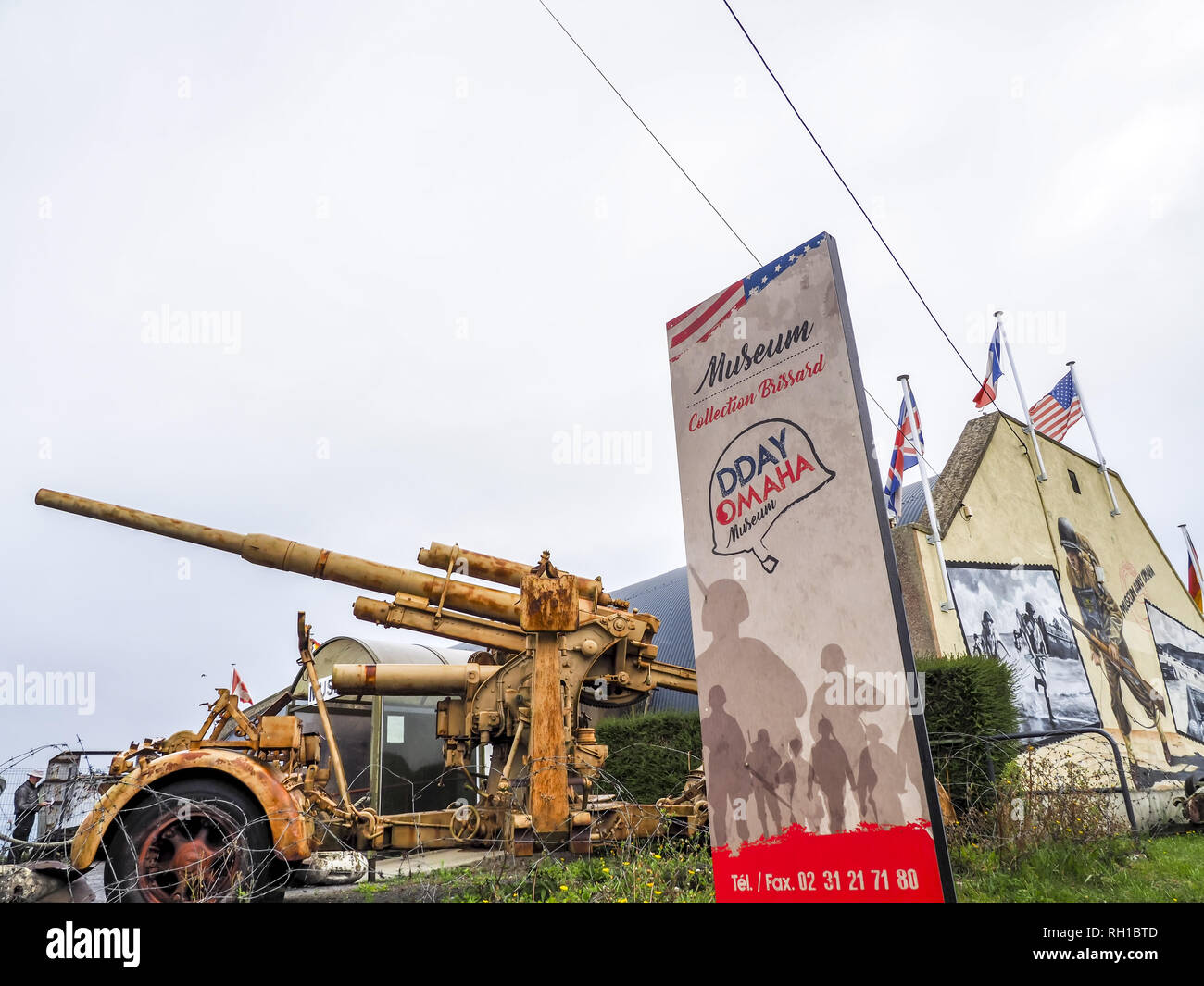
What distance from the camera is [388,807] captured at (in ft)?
39.8

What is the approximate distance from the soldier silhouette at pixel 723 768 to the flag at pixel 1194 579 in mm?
23367

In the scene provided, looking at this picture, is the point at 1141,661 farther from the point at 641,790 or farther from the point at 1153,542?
the point at 641,790

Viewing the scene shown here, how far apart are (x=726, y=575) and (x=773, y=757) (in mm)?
905

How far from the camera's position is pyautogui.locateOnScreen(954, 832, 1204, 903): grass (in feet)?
Answer: 17.6

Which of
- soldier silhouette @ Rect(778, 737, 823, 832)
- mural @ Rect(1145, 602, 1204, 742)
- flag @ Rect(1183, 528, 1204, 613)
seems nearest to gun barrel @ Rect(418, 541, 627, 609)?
soldier silhouette @ Rect(778, 737, 823, 832)

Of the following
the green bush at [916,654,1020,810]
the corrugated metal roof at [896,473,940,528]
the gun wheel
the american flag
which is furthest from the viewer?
the corrugated metal roof at [896,473,940,528]

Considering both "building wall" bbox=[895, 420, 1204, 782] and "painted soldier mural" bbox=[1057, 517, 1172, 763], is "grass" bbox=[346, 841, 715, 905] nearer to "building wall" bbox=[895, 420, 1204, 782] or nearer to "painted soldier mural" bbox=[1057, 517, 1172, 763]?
A: "building wall" bbox=[895, 420, 1204, 782]

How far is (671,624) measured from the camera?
19.4 metres

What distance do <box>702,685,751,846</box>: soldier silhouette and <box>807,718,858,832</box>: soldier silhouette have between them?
384mm

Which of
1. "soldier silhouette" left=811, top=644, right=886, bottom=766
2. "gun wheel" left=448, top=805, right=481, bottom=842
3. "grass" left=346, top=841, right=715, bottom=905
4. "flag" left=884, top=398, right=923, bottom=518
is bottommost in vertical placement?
"grass" left=346, top=841, right=715, bottom=905

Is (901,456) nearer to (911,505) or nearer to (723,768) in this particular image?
(911,505)

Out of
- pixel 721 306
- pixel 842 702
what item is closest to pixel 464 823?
pixel 842 702
